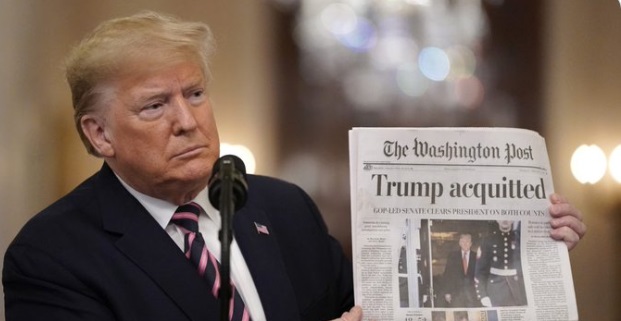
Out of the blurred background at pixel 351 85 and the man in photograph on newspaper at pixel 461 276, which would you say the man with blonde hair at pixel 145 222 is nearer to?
the man in photograph on newspaper at pixel 461 276

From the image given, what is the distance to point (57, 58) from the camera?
7.48 feet

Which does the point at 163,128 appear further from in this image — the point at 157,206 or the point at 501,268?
the point at 501,268

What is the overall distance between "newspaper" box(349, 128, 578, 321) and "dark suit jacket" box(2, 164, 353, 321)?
22 cm

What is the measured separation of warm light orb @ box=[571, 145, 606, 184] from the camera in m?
2.73

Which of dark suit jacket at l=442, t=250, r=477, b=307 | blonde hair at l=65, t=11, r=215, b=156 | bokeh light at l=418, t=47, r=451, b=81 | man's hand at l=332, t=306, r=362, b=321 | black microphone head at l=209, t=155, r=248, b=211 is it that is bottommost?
→ man's hand at l=332, t=306, r=362, b=321

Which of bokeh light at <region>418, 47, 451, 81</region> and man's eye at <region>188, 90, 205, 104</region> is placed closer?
man's eye at <region>188, 90, 205, 104</region>

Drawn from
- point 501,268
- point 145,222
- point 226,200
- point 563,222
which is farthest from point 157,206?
point 563,222

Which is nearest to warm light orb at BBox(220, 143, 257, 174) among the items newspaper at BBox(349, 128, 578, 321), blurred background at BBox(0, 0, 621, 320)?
blurred background at BBox(0, 0, 621, 320)

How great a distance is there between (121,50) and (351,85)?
1131 mm

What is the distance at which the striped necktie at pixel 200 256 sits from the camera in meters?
1.48

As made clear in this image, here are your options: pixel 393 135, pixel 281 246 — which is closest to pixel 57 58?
pixel 281 246

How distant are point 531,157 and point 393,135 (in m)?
0.27

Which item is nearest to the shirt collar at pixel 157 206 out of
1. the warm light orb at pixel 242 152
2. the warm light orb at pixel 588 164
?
the warm light orb at pixel 242 152

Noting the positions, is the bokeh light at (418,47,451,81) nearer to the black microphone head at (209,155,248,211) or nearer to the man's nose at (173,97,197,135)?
the man's nose at (173,97,197,135)
